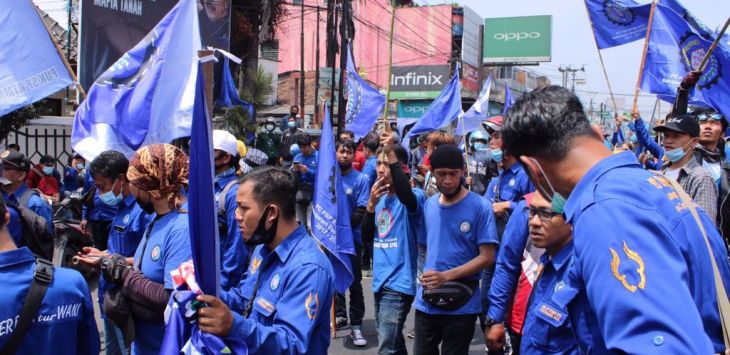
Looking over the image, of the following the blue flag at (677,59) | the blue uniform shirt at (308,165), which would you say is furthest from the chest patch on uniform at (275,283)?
the blue uniform shirt at (308,165)

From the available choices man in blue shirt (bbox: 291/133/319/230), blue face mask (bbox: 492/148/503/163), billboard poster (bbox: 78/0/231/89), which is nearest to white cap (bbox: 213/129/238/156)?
blue face mask (bbox: 492/148/503/163)

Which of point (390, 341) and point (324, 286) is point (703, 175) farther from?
point (324, 286)

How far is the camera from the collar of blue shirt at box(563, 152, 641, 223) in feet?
5.56

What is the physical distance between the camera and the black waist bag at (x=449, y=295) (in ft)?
14.0

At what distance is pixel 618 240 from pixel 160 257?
2.39 m

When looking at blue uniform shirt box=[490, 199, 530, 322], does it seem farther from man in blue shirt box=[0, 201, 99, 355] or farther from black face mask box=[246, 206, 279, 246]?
man in blue shirt box=[0, 201, 99, 355]

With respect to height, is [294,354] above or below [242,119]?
below

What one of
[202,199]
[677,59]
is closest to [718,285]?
[202,199]

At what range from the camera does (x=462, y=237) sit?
438cm

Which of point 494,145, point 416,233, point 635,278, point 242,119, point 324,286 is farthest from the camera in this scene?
point 242,119

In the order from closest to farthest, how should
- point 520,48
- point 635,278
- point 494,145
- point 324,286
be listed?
point 635,278 < point 324,286 < point 494,145 < point 520,48

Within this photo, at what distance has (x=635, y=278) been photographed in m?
1.47

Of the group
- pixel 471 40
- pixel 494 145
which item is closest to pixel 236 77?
pixel 494 145

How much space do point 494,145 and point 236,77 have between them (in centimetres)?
1820
